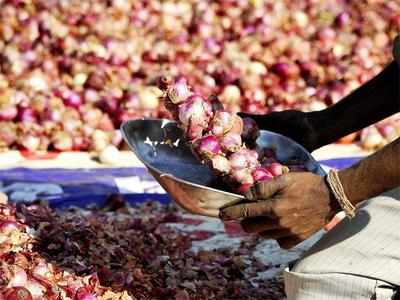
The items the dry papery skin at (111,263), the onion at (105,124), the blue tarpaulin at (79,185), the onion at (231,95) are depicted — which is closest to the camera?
the dry papery skin at (111,263)

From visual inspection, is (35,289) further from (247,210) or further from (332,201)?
(332,201)

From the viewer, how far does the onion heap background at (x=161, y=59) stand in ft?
12.7

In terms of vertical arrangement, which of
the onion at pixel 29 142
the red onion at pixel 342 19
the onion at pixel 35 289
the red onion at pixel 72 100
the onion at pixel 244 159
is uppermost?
the red onion at pixel 342 19

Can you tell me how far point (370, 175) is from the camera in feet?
6.49

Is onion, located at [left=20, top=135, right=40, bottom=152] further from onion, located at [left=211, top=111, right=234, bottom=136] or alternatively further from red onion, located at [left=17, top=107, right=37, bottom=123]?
onion, located at [left=211, top=111, right=234, bottom=136]

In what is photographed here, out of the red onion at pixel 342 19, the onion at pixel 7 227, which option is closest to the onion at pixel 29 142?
the onion at pixel 7 227

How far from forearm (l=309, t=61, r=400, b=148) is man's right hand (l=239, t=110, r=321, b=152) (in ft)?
0.05

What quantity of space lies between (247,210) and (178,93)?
1.24 feet

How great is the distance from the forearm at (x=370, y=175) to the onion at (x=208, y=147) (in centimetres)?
27

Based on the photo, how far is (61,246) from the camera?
255cm

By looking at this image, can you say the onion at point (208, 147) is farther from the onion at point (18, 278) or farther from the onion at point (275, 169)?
the onion at point (18, 278)

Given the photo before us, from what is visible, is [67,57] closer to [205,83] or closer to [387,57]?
[205,83]

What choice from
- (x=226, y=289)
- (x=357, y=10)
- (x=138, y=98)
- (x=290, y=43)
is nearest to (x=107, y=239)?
(x=226, y=289)

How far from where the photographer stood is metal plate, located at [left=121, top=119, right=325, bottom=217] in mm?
1979
